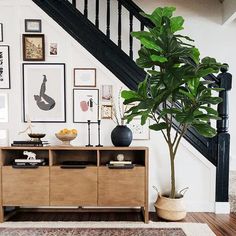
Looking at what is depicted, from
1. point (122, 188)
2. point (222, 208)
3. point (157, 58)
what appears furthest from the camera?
point (222, 208)

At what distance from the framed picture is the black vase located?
679mm

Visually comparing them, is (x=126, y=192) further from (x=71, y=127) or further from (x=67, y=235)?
(x=71, y=127)

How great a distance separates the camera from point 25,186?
2568 mm

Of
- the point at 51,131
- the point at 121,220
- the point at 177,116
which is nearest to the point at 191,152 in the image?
the point at 177,116

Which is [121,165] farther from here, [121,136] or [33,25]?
[33,25]

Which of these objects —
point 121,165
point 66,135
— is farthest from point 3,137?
point 121,165

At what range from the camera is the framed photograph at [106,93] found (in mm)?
2920

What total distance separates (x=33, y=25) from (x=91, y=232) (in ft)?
7.73

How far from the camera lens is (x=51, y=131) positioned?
2939mm

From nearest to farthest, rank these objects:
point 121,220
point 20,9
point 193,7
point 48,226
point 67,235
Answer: point 67,235 → point 48,226 → point 121,220 → point 20,9 → point 193,7

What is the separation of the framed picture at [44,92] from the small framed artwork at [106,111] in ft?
1.51

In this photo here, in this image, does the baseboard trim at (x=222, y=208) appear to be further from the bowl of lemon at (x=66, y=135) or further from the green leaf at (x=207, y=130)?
the bowl of lemon at (x=66, y=135)

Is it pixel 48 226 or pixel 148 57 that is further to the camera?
pixel 48 226

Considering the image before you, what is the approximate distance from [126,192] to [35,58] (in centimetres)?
185
